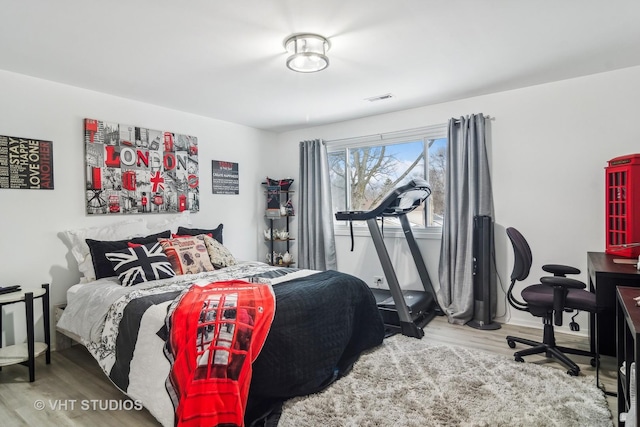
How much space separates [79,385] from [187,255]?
1.25 metres

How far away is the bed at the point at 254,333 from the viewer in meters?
2.01

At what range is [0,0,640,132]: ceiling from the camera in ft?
6.89

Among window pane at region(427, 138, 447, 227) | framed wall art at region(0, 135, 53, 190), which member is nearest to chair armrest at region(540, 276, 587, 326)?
Answer: window pane at region(427, 138, 447, 227)

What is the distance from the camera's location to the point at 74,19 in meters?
2.16

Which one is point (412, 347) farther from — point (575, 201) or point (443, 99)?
point (443, 99)

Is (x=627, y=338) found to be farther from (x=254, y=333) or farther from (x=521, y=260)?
(x=254, y=333)

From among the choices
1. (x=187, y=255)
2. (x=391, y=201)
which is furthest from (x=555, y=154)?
(x=187, y=255)

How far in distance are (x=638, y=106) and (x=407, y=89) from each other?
1932 mm

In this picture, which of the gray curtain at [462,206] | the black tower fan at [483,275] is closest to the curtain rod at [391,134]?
the gray curtain at [462,206]

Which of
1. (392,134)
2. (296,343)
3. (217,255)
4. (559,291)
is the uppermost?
(392,134)

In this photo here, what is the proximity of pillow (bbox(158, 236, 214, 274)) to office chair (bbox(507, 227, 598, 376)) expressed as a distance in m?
2.71

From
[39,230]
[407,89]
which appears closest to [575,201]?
[407,89]

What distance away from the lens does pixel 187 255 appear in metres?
3.38

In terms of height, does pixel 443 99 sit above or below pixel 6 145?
above
